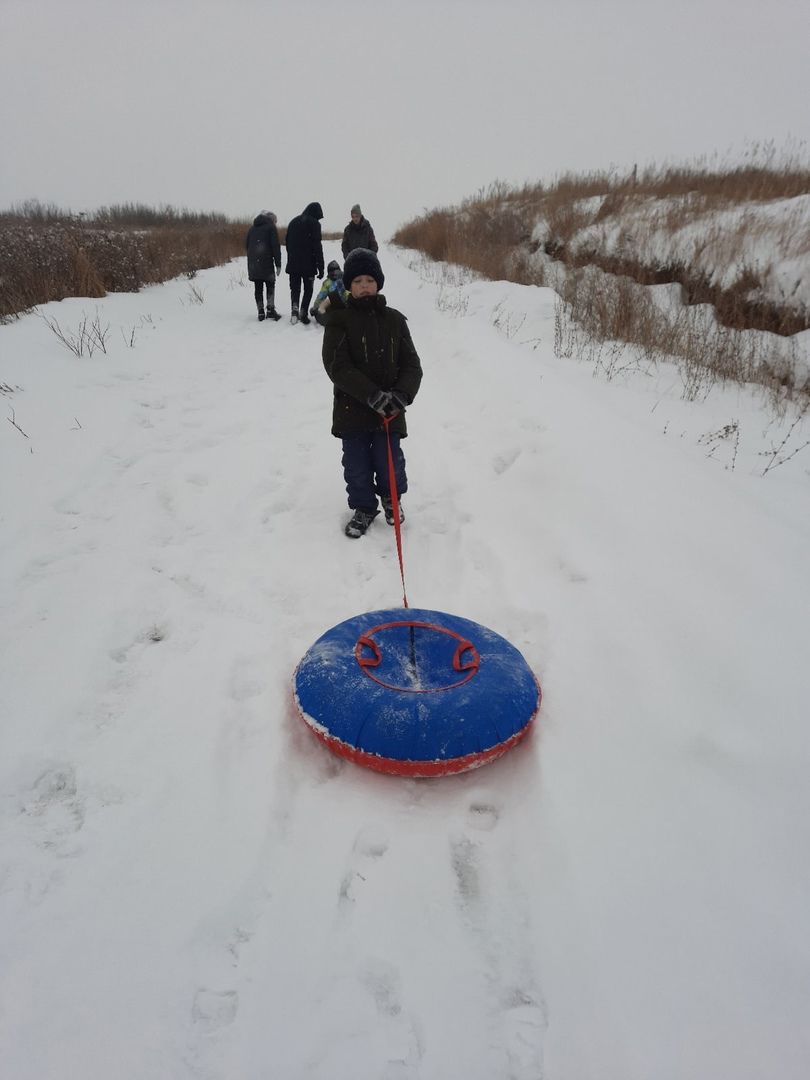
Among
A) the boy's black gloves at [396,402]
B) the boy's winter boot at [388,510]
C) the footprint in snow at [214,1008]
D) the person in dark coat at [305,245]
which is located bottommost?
the footprint in snow at [214,1008]

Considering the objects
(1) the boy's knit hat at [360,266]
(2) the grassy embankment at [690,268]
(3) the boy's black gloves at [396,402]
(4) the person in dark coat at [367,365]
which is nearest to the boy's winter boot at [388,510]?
(4) the person in dark coat at [367,365]

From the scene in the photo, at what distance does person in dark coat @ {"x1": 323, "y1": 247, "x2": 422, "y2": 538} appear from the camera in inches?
108

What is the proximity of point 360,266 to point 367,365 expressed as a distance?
18.7 inches

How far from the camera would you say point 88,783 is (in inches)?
68.5

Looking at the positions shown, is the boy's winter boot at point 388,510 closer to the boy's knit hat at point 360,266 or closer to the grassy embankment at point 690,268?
the boy's knit hat at point 360,266

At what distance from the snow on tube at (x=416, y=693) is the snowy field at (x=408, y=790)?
0.56 feet

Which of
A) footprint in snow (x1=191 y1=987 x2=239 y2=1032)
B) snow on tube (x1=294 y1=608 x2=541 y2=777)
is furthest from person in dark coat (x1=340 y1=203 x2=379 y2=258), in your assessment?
footprint in snow (x1=191 y1=987 x2=239 y2=1032)

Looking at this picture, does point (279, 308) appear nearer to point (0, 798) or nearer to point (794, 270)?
point (794, 270)

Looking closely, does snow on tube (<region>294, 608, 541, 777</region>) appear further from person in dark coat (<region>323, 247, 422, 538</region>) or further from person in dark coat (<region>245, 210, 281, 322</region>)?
person in dark coat (<region>245, 210, 281, 322</region>)

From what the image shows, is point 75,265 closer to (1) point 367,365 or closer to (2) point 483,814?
(1) point 367,365

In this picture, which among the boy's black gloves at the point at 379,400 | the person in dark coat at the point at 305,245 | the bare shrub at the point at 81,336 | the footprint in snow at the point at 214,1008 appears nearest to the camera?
the footprint in snow at the point at 214,1008

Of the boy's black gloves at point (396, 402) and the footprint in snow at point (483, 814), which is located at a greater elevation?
the boy's black gloves at point (396, 402)

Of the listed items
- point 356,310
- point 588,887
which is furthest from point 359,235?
point 588,887

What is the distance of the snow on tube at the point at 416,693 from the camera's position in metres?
1.74
